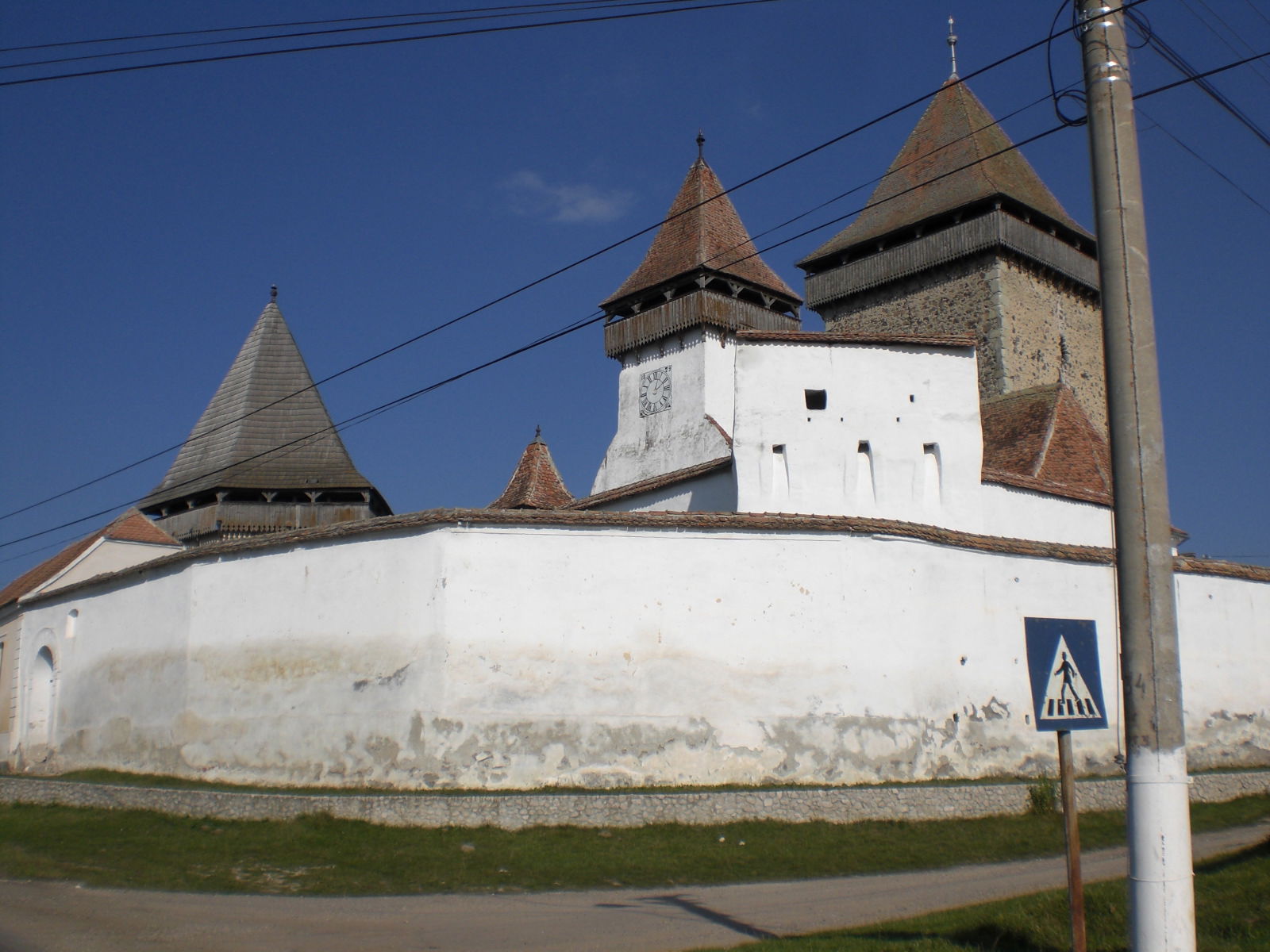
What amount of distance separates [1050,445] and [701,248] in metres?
12.0

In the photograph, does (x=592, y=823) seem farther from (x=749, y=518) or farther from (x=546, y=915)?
(x=749, y=518)

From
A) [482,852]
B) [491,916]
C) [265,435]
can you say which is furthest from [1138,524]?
[265,435]

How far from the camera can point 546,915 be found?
28.8ft

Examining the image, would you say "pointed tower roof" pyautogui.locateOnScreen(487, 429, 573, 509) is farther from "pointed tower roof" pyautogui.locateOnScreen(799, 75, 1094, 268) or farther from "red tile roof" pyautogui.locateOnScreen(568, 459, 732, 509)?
"pointed tower roof" pyautogui.locateOnScreen(799, 75, 1094, 268)

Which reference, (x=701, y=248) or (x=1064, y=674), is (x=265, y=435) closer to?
(x=701, y=248)

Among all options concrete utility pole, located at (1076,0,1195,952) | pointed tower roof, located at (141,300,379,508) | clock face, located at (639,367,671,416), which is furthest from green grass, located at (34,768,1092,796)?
pointed tower roof, located at (141,300,379,508)

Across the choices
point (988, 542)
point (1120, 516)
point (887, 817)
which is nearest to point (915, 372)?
point (988, 542)

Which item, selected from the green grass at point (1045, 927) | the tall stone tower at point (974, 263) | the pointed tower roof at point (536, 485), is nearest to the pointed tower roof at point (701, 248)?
the tall stone tower at point (974, 263)

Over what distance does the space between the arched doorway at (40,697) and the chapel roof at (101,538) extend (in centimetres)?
512

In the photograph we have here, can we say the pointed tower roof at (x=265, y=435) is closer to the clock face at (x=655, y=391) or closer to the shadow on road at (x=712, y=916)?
the clock face at (x=655, y=391)

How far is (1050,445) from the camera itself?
2361 centimetres

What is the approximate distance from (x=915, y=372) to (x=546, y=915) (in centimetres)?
1138

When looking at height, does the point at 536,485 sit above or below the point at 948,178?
below

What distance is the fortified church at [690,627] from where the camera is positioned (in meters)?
13.3
